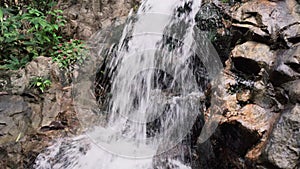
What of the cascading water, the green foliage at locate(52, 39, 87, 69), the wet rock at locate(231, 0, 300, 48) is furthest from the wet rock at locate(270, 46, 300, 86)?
the green foliage at locate(52, 39, 87, 69)

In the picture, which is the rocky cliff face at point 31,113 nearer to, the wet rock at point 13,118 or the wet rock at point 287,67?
the wet rock at point 13,118

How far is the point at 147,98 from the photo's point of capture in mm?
3973

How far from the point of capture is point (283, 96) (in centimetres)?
232

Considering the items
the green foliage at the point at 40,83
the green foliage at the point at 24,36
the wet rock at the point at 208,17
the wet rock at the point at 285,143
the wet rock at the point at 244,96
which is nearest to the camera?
the wet rock at the point at 285,143

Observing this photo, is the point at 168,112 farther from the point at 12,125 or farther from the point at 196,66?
the point at 12,125

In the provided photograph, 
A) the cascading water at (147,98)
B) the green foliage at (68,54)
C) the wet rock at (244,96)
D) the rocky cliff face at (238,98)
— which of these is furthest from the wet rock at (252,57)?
the green foliage at (68,54)

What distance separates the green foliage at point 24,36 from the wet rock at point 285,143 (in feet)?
12.1

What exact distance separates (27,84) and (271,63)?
10.8 feet

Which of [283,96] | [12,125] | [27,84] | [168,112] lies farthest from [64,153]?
[283,96]

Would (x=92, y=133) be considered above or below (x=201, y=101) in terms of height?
below

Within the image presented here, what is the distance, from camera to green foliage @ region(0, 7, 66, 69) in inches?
164

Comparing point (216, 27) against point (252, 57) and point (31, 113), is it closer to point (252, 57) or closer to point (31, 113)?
point (252, 57)

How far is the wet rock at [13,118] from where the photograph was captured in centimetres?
330

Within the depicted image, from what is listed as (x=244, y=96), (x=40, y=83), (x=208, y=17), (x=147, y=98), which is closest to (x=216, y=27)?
(x=208, y=17)
